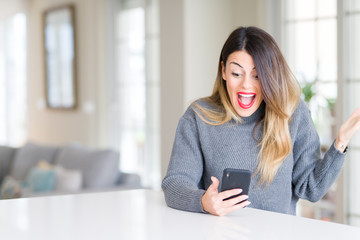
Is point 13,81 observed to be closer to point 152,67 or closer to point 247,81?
point 152,67

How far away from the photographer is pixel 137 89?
618 cm

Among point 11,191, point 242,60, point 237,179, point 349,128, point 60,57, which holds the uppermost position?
point 60,57

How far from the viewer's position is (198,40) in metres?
4.73

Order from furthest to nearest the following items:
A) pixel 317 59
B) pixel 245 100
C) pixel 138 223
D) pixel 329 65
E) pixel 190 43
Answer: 1. pixel 190 43
2. pixel 317 59
3. pixel 329 65
4. pixel 245 100
5. pixel 138 223

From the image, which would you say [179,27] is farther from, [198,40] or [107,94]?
[107,94]

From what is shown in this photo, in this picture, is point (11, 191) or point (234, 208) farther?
point (11, 191)

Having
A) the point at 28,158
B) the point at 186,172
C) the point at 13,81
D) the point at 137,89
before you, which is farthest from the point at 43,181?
the point at 13,81

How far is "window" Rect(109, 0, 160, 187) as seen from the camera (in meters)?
5.88

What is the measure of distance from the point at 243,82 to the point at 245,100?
0.08 m

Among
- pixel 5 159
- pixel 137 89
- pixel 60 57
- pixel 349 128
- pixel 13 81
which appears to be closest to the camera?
pixel 349 128

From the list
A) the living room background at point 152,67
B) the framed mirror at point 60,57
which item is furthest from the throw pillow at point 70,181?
the framed mirror at point 60,57

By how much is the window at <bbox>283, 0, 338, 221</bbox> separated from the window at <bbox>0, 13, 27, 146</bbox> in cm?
533

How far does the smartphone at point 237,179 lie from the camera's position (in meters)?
1.73

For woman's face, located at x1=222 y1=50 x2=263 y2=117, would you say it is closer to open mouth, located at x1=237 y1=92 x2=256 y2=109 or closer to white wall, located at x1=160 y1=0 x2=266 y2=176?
open mouth, located at x1=237 y1=92 x2=256 y2=109
